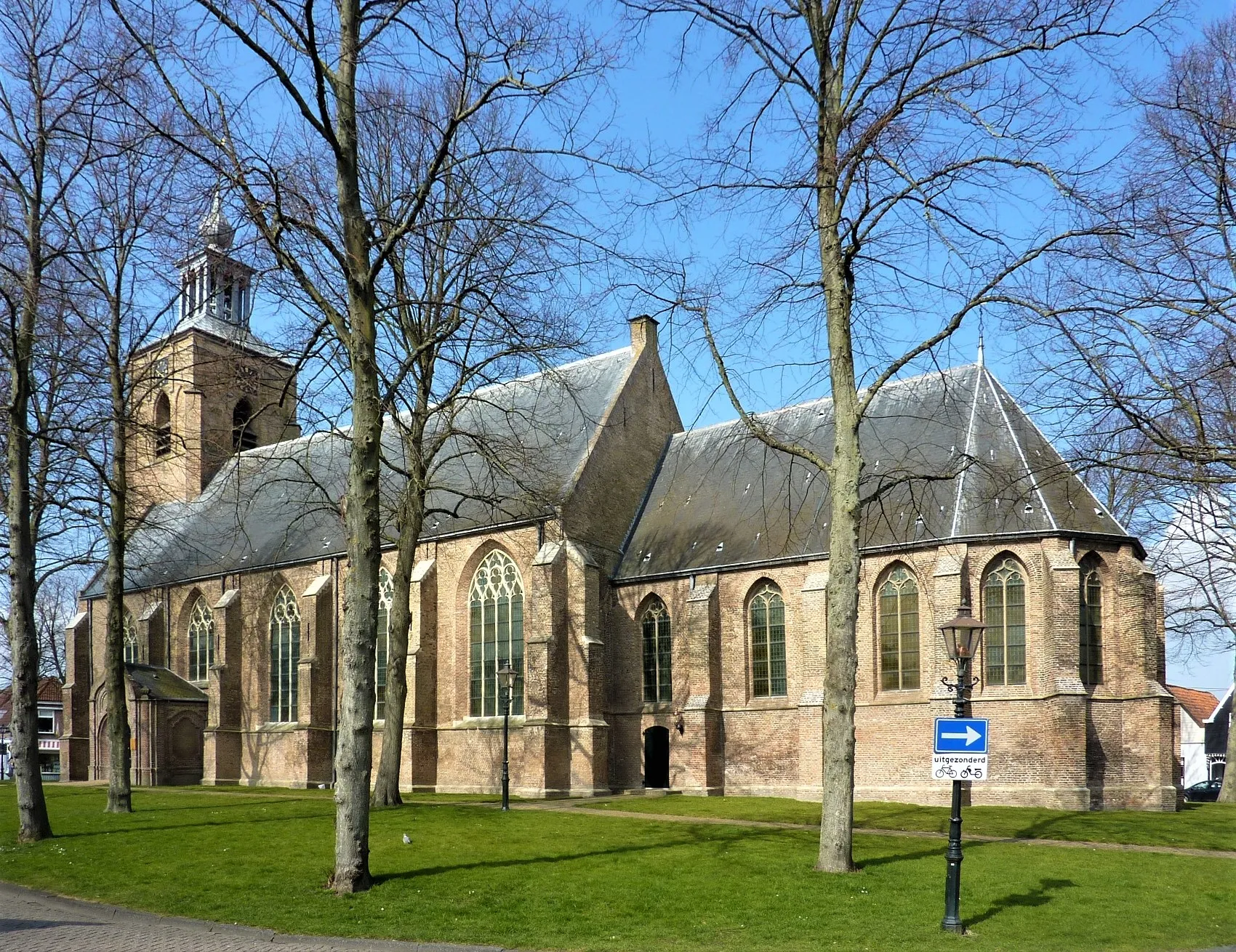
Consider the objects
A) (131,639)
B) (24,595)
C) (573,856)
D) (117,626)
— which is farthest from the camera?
(131,639)

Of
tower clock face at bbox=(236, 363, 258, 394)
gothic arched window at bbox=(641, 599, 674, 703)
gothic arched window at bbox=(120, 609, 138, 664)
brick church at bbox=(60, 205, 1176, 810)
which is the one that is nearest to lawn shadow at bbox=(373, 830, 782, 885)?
brick church at bbox=(60, 205, 1176, 810)

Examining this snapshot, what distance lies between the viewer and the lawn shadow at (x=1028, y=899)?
42.5ft

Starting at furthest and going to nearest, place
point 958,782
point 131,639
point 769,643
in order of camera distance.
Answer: point 131,639 → point 769,643 → point 958,782

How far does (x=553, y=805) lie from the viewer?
2664cm

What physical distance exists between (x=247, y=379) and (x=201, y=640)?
96.6 feet

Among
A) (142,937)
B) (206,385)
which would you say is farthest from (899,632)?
(142,937)

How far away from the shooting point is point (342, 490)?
39.5 metres

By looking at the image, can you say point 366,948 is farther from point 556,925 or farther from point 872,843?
point 872,843

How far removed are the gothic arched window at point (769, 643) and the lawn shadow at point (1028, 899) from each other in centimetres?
1536

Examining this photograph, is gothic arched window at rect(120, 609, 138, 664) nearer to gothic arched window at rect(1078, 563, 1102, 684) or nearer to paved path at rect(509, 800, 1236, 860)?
paved path at rect(509, 800, 1236, 860)

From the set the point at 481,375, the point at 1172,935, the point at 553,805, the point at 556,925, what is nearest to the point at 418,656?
the point at 553,805

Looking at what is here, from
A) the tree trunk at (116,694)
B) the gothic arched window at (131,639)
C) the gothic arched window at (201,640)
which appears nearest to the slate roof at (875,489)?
the tree trunk at (116,694)

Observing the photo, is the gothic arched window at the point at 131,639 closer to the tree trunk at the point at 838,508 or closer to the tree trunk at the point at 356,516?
the tree trunk at the point at 356,516

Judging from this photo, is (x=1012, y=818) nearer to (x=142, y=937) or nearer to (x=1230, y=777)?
(x=1230, y=777)
